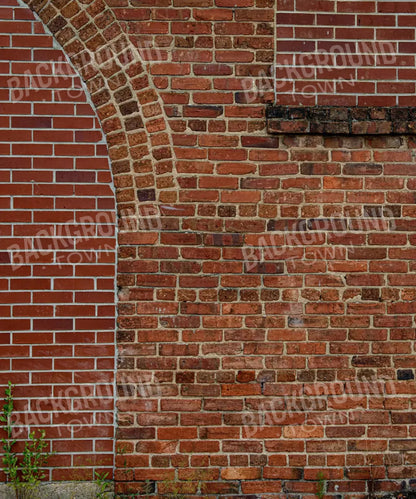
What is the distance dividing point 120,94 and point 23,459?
7.55 ft

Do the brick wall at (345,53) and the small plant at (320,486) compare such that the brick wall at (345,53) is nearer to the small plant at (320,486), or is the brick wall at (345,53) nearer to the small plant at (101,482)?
the small plant at (320,486)

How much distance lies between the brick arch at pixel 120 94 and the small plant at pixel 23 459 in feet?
4.68

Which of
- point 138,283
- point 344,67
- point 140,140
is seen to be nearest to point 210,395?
point 138,283

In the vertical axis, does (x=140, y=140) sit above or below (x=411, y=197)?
above

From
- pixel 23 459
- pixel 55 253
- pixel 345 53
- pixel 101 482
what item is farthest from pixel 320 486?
pixel 345 53

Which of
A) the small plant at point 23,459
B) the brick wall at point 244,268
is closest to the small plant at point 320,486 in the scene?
the brick wall at point 244,268

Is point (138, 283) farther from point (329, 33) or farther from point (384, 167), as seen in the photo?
point (329, 33)

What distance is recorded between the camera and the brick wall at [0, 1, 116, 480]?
307cm

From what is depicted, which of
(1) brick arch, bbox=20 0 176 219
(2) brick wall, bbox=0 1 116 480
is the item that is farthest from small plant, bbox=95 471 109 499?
(1) brick arch, bbox=20 0 176 219

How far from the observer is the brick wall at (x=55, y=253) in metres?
3.07

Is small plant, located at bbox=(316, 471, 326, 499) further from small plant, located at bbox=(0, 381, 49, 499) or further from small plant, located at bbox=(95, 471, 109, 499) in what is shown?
small plant, located at bbox=(0, 381, 49, 499)

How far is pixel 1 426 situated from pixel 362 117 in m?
2.89

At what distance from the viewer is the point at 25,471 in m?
3.04

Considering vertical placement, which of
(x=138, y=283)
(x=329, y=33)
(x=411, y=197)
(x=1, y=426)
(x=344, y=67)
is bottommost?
(x=1, y=426)
